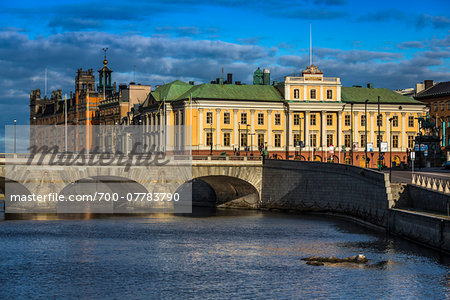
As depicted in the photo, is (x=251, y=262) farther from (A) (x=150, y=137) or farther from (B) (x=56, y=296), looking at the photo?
(A) (x=150, y=137)

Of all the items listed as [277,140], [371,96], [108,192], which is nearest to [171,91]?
[277,140]

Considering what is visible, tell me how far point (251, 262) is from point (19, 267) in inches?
667

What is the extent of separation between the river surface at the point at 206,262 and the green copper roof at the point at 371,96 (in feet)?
231

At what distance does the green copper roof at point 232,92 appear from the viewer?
14538 cm

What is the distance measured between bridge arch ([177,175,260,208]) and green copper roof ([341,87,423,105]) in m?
45.3

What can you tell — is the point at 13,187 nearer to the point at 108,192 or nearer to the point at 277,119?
the point at 108,192

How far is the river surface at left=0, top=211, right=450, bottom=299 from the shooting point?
50.7 m

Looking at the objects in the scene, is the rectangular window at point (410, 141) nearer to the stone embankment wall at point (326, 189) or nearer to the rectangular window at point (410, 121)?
the rectangular window at point (410, 121)

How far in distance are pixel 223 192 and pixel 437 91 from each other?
266 feet

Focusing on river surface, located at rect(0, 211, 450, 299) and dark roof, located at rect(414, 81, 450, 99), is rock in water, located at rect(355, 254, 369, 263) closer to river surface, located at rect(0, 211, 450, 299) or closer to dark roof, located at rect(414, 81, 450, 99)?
river surface, located at rect(0, 211, 450, 299)

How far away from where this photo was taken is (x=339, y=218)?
303 ft

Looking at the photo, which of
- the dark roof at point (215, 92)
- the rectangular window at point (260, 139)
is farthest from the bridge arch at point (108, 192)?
the rectangular window at point (260, 139)

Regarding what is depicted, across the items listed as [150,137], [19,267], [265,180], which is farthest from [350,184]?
[150,137]

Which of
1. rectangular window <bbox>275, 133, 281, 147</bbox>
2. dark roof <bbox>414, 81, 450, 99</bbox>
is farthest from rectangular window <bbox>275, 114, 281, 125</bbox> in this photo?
dark roof <bbox>414, 81, 450, 99</bbox>
